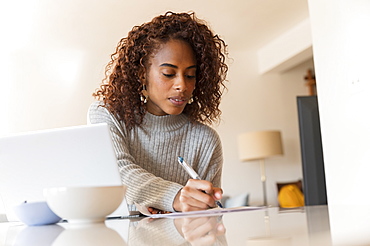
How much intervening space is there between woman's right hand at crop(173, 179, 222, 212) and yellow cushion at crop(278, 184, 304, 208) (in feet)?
15.5

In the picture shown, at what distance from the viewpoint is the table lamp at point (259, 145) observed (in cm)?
620

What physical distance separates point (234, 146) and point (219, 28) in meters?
1.63

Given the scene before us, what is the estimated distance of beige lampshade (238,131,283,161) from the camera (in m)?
6.20

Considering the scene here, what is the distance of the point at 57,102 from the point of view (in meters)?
6.18

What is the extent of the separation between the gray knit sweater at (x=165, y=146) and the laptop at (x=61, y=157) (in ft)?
1.08

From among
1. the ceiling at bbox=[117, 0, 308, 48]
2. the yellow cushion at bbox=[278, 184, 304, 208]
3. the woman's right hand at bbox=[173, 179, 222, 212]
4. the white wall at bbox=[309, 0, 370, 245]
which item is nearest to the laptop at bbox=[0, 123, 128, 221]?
the woman's right hand at bbox=[173, 179, 222, 212]

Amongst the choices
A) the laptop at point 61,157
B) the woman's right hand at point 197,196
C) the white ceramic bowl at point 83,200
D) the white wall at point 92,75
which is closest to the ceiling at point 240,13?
the white wall at point 92,75

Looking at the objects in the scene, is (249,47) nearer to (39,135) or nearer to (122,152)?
(122,152)

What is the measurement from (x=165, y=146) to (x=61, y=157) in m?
0.62

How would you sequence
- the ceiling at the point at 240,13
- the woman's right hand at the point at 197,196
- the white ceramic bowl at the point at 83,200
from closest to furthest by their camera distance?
the white ceramic bowl at the point at 83,200
the woman's right hand at the point at 197,196
the ceiling at the point at 240,13

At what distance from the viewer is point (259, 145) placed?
6195 millimetres

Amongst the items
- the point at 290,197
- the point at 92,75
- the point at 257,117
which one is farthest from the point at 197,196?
the point at 257,117

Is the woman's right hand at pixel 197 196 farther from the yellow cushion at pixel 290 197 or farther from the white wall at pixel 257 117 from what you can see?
the white wall at pixel 257 117

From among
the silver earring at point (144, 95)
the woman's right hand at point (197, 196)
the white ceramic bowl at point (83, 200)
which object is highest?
the silver earring at point (144, 95)
